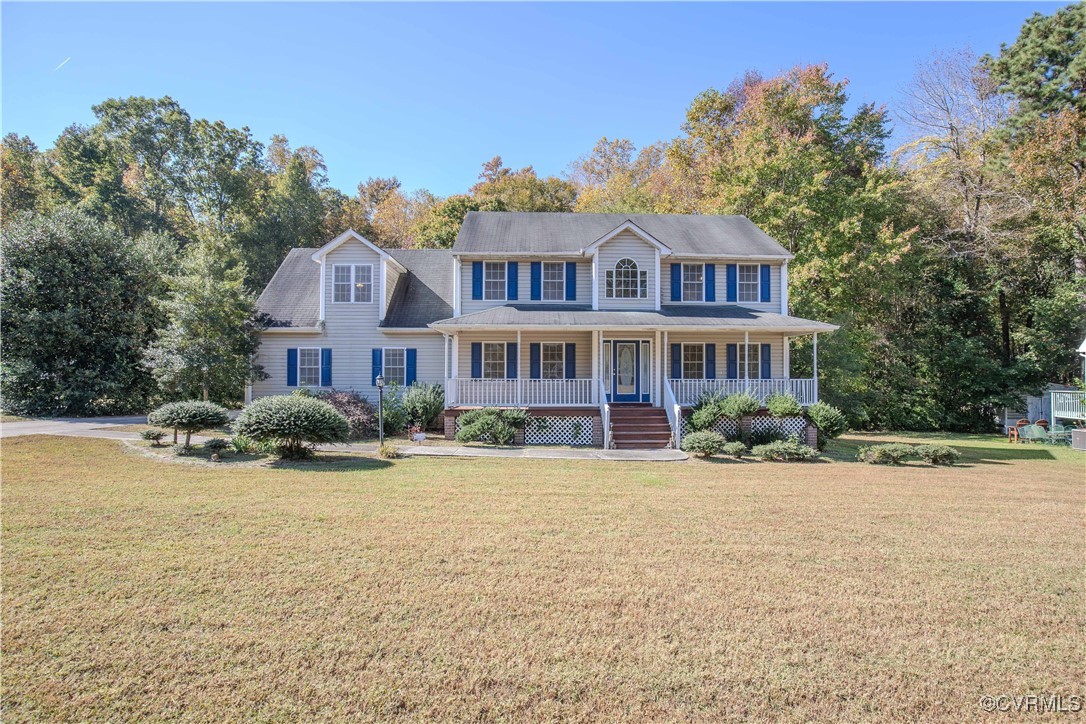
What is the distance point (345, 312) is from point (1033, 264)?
3057 cm

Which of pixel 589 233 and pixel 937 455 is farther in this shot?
pixel 589 233

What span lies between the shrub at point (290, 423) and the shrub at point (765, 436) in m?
11.5

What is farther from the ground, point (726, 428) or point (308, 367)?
point (308, 367)

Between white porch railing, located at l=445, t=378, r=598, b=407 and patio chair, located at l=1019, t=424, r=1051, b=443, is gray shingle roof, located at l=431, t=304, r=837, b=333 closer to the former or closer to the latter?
white porch railing, located at l=445, t=378, r=598, b=407

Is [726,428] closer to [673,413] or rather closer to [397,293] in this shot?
[673,413]

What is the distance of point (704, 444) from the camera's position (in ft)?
44.8

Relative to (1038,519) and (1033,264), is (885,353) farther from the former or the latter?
(1038,519)

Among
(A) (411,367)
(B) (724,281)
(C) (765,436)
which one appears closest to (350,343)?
(A) (411,367)

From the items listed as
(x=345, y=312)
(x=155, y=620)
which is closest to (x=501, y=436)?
(x=345, y=312)

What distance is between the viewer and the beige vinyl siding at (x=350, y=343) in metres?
19.7

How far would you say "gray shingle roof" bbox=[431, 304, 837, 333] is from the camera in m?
16.6

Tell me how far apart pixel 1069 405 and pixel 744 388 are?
1420 cm

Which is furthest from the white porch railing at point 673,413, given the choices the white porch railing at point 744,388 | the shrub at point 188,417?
the shrub at point 188,417

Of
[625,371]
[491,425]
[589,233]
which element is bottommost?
[491,425]
